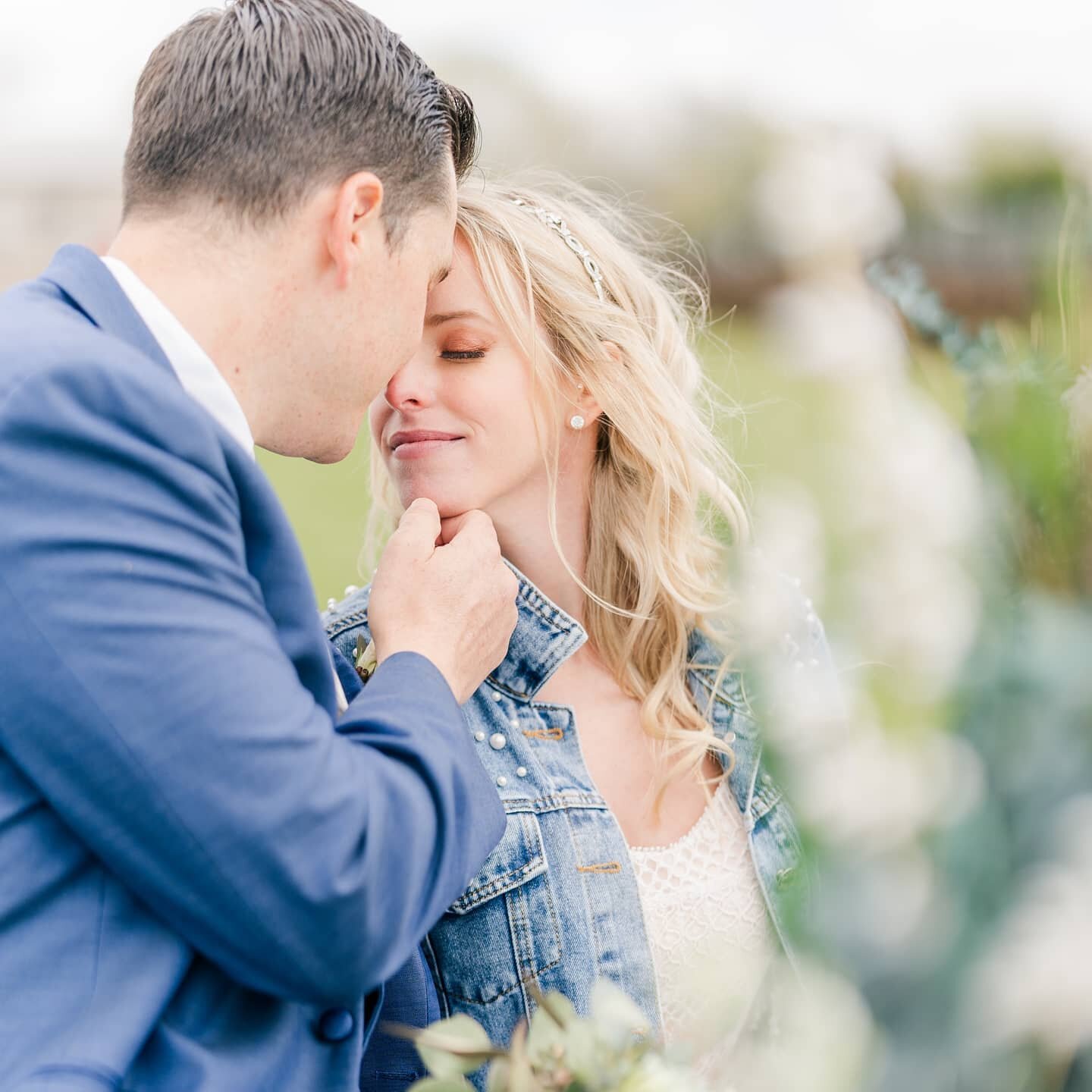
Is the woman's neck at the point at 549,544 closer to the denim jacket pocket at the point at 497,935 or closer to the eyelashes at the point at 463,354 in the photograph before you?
the eyelashes at the point at 463,354

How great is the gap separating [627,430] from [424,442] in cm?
40

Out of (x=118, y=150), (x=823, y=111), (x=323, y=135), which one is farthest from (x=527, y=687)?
(x=118, y=150)

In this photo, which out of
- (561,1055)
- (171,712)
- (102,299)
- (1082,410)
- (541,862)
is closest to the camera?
(1082,410)

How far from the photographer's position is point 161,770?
3.36 ft

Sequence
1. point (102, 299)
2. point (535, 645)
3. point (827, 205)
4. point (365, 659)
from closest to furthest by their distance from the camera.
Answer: point (827, 205), point (102, 299), point (365, 659), point (535, 645)

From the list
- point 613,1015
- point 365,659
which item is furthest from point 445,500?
point 613,1015

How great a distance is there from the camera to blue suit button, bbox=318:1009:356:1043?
1.29 m

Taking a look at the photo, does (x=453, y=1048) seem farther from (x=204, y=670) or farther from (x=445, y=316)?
(x=445, y=316)

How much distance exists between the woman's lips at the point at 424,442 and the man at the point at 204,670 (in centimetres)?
57

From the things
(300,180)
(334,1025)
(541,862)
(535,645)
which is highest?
(300,180)

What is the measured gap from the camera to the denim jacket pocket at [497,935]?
1.78 metres

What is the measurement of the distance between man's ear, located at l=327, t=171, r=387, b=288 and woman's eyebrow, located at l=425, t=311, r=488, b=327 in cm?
56

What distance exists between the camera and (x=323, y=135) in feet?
4.66

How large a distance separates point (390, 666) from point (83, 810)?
0.35 m
